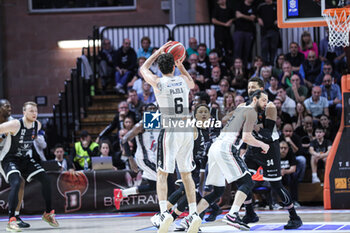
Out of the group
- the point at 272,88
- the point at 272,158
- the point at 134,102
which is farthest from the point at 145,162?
the point at 272,88

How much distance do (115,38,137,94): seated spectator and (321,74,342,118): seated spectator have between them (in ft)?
14.7

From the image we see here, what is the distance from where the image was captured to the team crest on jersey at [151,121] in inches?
416

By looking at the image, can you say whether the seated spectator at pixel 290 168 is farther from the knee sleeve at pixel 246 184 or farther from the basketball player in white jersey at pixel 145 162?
the knee sleeve at pixel 246 184

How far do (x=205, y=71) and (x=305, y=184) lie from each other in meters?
3.87

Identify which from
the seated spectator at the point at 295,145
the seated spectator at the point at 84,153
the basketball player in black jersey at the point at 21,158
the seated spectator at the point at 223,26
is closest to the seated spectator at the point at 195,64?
the seated spectator at the point at 223,26

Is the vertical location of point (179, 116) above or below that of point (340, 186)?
above

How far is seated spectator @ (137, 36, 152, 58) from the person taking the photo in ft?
52.3

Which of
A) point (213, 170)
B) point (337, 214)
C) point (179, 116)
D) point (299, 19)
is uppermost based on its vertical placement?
point (299, 19)

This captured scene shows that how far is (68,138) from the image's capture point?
1456 centimetres


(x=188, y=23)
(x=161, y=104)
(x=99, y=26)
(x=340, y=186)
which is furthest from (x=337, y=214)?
(x=99, y=26)

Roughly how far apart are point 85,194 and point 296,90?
4.93 m

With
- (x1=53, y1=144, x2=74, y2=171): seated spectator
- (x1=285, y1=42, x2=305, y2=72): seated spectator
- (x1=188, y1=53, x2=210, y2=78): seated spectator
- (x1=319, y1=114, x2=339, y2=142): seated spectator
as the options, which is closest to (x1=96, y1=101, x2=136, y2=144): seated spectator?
(x1=53, y1=144, x2=74, y2=171): seated spectator

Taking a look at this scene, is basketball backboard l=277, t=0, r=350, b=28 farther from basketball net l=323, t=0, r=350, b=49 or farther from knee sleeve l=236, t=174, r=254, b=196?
knee sleeve l=236, t=174, r=254, b=196

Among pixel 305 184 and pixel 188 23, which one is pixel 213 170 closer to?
pixel 305 184
